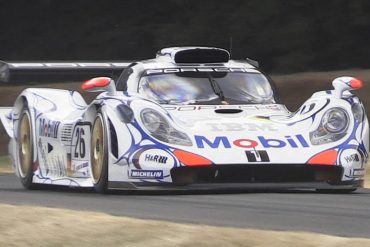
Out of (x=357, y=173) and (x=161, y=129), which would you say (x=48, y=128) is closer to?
(x=161, y=129)

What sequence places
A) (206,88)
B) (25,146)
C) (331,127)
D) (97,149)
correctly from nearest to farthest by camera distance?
(331,127) → (97,149) → (206,88) → (25,146)

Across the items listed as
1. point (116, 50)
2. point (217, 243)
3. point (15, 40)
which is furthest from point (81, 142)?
point (15, 40)

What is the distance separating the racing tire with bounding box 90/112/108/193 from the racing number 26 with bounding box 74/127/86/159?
247mm

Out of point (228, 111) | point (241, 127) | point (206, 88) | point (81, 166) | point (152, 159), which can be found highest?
point (206, 88)

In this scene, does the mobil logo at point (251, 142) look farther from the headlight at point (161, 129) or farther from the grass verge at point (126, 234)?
the grass verge at point (126, 234)

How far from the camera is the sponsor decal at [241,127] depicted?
35.7 ft

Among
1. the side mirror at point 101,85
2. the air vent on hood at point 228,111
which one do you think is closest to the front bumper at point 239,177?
the air vent on hood at point 228,111

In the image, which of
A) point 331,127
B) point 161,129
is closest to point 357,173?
point 331,127

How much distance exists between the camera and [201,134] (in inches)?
423

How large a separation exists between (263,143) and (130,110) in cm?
122

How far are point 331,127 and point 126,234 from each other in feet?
13.0

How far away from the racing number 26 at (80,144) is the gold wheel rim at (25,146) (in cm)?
130

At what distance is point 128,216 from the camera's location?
870cm

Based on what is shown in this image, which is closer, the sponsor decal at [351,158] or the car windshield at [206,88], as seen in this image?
the sponsor decal at [351,158]
